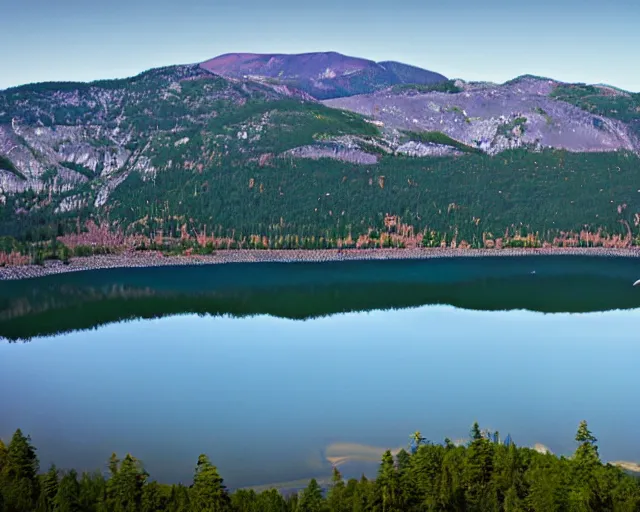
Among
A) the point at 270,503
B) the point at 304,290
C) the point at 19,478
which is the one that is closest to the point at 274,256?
the point at 304,290

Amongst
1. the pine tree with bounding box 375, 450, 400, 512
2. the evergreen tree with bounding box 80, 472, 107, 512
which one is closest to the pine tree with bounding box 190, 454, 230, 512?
the evergreen tree with bounding box 80, 472, 107, 512

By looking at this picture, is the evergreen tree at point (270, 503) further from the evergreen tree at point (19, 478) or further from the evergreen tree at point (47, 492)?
the evergreen tree at point (19, 478)

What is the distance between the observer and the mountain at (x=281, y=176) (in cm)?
13662

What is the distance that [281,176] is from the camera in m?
156

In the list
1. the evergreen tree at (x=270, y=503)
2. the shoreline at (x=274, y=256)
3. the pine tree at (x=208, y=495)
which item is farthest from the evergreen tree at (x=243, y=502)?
the shoreline at (x=274, y=256)

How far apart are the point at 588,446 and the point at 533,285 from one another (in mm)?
68129

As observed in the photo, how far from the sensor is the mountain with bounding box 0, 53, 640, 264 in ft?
448

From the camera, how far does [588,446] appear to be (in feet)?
105

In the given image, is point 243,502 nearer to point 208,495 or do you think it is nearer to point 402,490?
point 208,495

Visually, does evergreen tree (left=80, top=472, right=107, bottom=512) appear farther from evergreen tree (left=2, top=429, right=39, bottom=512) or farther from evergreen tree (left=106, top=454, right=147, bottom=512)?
evergreen tree (left=2, top=429, right=39, bottom=512)

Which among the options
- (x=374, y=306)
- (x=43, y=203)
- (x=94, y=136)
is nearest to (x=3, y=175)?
(x=43, y=203)

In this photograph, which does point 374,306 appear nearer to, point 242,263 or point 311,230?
point 242,263

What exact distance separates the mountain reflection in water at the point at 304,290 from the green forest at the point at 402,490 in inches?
1634

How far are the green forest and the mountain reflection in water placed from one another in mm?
41506
